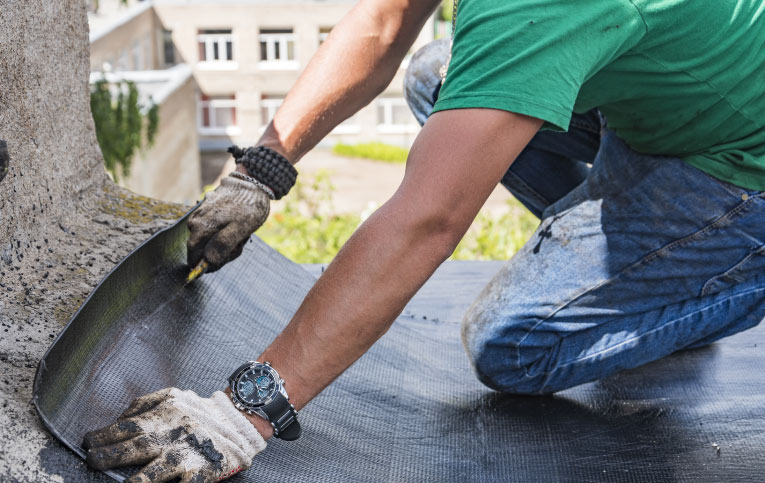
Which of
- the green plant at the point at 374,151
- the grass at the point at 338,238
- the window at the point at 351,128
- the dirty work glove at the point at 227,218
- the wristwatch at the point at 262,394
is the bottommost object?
the green plant at the point at 374,151

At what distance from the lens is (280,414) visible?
1382 mm

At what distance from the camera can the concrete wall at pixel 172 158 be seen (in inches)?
492

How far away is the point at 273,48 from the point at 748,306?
21.7 meters

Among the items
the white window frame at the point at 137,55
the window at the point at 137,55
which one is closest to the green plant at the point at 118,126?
the white window frame at the point at 137,55

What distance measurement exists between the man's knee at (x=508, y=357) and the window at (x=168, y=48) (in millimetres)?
21702

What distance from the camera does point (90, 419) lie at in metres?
1.40

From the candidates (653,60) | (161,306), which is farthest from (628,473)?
(161,306)

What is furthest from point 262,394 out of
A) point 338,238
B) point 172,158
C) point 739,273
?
point 172,158

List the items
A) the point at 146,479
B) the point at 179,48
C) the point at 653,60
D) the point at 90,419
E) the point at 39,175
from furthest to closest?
the point at 179,48
the point at 39,175
the point at 653,60
the point at 90,419
the point at 146,479

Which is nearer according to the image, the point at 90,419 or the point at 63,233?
the point at 90,419

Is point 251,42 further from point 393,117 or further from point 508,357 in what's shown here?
point 508,357

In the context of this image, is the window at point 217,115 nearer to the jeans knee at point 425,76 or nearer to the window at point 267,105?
the window at point 267,105

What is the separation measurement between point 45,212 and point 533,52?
122 cm

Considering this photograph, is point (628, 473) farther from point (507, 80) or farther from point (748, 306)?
point (507, 80)
